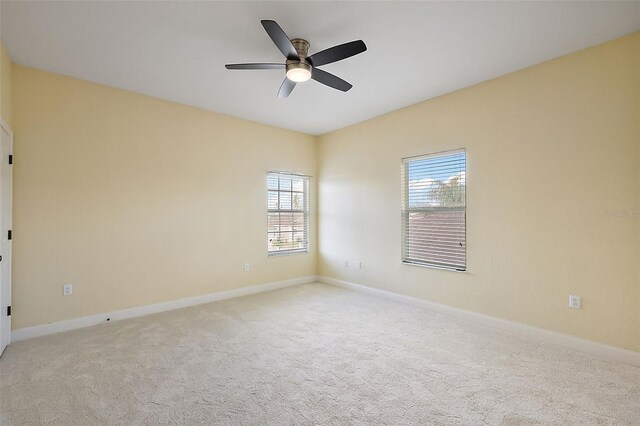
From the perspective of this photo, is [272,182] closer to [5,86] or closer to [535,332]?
[5,86]

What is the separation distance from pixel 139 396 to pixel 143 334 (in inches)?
48.3

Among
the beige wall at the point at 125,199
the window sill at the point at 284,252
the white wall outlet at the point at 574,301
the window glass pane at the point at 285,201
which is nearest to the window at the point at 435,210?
the white wall outlet at the point at 574,301

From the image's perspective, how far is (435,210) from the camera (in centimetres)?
397

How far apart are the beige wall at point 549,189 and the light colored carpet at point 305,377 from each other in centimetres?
43

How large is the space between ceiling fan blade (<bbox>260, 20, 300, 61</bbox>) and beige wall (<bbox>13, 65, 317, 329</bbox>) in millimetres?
2388

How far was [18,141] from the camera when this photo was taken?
121 inches

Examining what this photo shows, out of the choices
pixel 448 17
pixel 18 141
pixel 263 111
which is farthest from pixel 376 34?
pixel 18 141

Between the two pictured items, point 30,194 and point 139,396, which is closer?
point 139,396

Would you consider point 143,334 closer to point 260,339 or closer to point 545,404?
point 260,339

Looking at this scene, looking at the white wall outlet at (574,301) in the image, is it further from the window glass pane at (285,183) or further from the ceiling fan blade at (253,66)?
the window glass pane at (285,183)

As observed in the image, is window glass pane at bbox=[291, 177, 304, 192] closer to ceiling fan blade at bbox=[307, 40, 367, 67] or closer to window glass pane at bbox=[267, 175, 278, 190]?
window glass pane at bbox=[267, 175, 278, 190]

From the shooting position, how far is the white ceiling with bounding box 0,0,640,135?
2.25m

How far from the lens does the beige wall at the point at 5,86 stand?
8.90ft

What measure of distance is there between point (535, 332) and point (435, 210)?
1.67m
